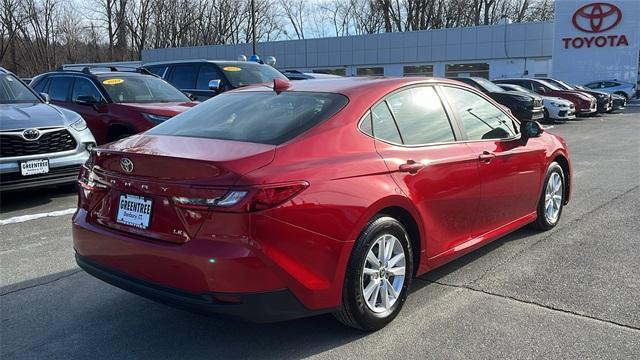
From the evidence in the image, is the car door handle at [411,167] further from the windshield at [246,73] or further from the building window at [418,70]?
the building window at [418,70]

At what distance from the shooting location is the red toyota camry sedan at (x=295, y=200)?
2.87 m

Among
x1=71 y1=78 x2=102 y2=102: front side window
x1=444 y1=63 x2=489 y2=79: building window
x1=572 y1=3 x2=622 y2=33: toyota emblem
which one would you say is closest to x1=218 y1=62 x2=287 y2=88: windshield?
x1=71 y1=78 x2=102 y2=102: front side window

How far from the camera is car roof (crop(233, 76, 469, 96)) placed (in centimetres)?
381

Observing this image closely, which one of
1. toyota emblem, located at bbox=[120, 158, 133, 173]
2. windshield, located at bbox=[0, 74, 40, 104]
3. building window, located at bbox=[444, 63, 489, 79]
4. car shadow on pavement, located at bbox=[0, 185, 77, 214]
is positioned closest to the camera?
toyota emblem, located at bbox=[120, 158, 133, 173]

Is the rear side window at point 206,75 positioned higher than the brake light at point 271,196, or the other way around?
the rear side window at point 206,75

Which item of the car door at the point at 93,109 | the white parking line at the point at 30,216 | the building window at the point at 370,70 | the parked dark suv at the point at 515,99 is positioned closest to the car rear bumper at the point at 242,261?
the white parking line at the point at 30,216

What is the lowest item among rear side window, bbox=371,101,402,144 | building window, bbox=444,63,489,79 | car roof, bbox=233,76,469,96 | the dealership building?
rear side window, bbox=371,101,402,144

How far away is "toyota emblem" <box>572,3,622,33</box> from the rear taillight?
1361 inches

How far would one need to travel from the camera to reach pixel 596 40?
32469 millimetres

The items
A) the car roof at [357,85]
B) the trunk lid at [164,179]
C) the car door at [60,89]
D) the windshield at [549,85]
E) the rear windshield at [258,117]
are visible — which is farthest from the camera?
the windshield at [549,85]

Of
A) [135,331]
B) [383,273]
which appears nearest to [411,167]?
[383,273]

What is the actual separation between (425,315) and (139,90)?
287 inches

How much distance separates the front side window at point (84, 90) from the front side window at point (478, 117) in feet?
21.6

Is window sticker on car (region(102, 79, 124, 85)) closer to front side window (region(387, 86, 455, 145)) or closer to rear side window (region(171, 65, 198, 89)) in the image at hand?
rear side window (region(171, 65, 198, 89))
